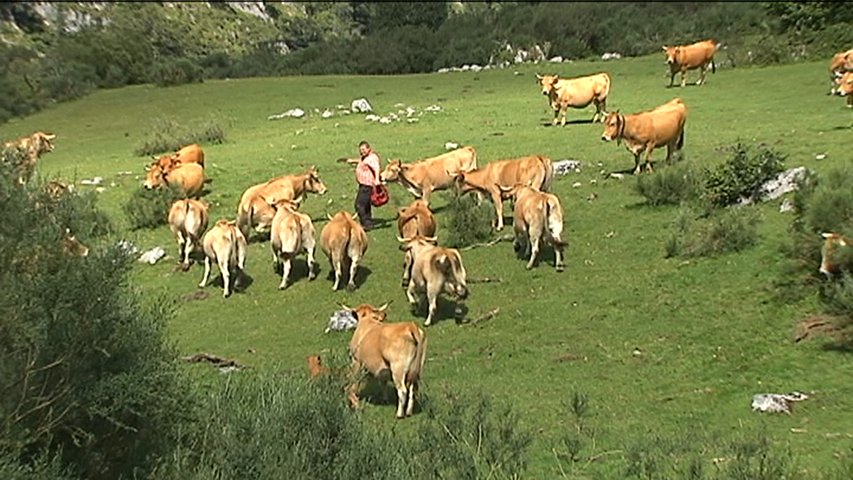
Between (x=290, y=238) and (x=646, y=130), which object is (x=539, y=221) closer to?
(x=290, y=238)

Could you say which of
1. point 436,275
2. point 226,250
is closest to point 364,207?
point 226,250

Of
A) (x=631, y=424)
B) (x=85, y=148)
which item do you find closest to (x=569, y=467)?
(x=631, y=424)

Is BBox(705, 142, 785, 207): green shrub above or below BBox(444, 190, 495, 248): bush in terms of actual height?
above

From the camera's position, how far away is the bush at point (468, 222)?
1689 cm

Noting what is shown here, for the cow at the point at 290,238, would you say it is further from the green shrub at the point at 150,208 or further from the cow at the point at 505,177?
the green shrub at the point at 150,208

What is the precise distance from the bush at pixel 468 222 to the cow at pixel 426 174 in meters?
1.69

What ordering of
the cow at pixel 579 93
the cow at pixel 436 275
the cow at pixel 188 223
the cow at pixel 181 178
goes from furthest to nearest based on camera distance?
the cow at pixel 579 93 → the cow at pixel 181 178 → the cow at pixel 188 223 → the cow at pixel 436 275

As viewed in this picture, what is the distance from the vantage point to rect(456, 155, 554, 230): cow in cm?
1753

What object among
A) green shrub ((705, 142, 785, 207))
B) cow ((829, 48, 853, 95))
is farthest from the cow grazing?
cow ((829, 48, 853, 95))

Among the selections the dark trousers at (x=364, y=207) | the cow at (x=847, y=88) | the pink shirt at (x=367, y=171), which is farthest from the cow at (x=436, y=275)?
the cow at (x=847, y=88)

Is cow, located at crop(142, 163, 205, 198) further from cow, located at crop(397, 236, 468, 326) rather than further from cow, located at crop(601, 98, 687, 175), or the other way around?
cow, located at crop(397, 236, 468, 326)

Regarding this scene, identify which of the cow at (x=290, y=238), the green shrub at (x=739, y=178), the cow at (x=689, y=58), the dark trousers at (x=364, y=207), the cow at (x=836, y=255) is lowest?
the cow at (x=689, y=58)

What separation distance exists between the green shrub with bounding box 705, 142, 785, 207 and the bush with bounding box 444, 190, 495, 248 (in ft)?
12.3

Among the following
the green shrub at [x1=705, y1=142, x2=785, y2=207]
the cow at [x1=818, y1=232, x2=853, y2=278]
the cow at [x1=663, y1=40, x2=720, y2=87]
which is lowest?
the cow at [x1=663, y1=40, x2=720, y2=87]
